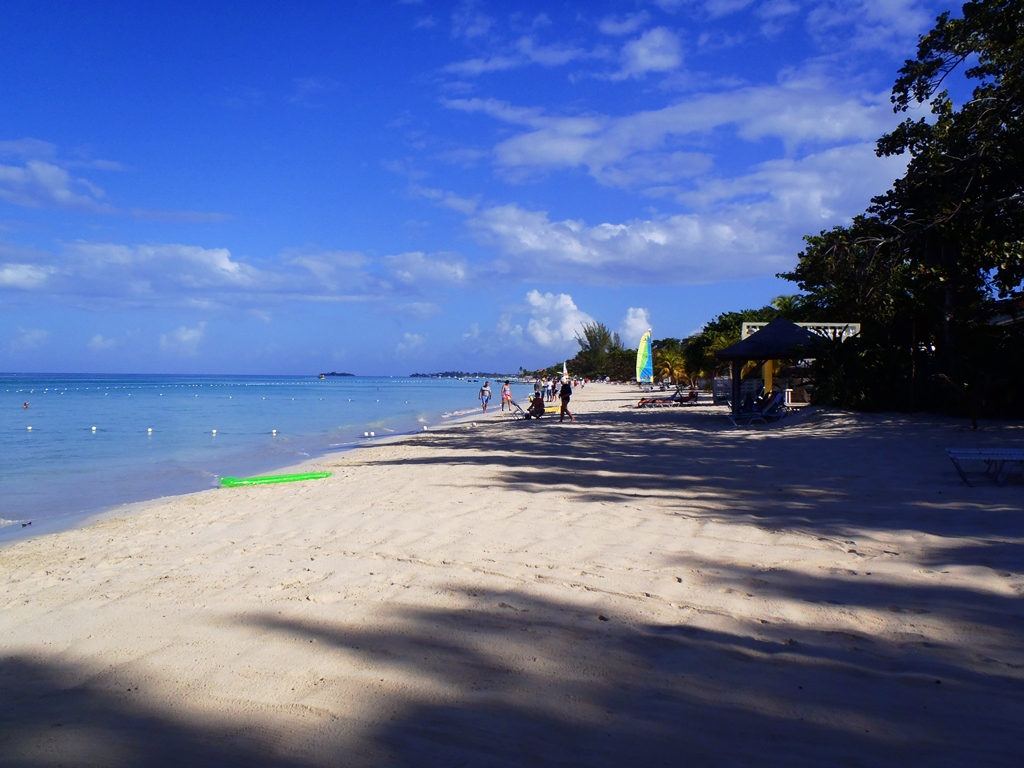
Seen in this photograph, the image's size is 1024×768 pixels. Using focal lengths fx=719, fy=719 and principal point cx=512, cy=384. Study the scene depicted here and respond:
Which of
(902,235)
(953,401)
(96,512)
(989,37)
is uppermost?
(989,37)

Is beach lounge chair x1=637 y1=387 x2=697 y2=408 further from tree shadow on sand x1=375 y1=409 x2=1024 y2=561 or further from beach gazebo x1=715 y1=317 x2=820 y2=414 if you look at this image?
tree shadow on sand x1=375 y1=409 x2=1024 y2=561

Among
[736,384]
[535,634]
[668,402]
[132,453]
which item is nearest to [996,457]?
[535,634]

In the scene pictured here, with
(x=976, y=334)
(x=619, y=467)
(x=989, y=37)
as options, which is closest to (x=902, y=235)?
(x=976, y=334)

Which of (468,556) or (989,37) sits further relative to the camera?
(989,37)

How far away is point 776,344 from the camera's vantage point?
53.7ft

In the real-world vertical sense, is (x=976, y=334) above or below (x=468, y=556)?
above

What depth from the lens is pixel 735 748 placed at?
8.08 ft

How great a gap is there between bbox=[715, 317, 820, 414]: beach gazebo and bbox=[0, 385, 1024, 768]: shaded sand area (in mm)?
9102

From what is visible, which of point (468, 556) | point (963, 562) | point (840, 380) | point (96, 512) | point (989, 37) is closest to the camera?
point (963, 562)

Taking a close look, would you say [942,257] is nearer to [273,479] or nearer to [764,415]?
[764,415]

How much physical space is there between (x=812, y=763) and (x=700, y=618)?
138 centimetres

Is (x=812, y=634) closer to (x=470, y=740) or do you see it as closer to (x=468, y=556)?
(x=470, y=740)

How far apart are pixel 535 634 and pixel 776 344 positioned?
46.8ft

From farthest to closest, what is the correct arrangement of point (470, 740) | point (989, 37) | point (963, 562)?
point (989, 37) < point (963, 562) < point (470, 740)
